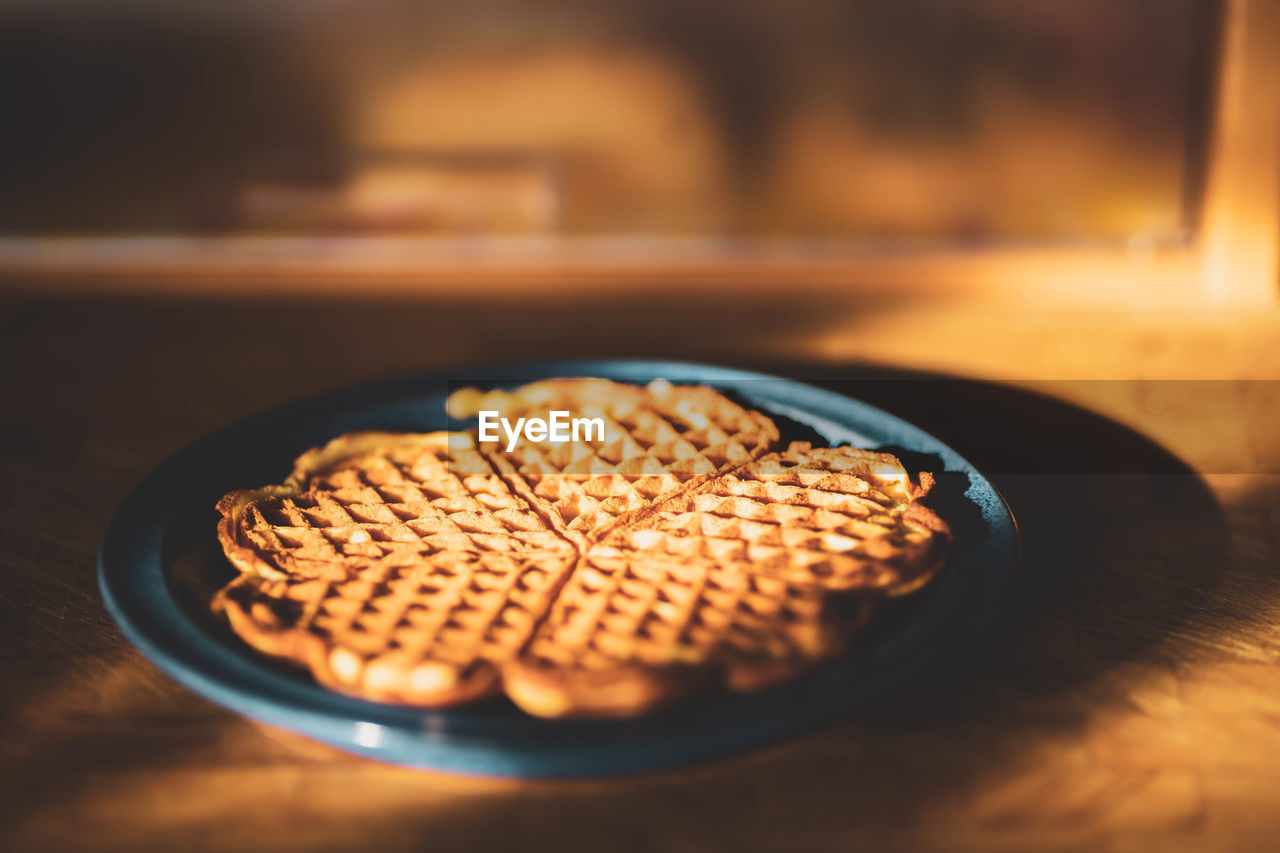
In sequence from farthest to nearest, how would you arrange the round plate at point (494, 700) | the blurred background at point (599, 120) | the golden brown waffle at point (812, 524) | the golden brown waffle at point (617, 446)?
the blurred background at point (599, 120) → the golden brown waffle at point (617, 446) → the golden brown waffle at point (812, 524) → the round plate at point (494, 700)

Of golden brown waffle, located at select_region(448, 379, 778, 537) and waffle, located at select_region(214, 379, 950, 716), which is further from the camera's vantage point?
golden brown waffle, located at select_region(448, 379, 778, 537)

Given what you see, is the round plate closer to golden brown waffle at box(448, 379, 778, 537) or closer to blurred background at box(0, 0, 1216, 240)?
golden brown waffle at box(448, 379, 778, 537)

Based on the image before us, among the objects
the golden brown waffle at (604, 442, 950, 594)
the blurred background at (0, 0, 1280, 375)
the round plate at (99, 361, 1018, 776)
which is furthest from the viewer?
the blurred background at (0, 0, 1280, 375)

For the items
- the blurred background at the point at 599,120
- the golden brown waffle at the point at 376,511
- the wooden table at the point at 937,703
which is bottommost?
the wooden table at the point at 937,703

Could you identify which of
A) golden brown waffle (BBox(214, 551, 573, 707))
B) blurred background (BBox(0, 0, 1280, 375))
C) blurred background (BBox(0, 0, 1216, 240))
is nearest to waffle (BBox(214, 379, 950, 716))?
golden brown waffle (BBox(214, 551, 573, 707))

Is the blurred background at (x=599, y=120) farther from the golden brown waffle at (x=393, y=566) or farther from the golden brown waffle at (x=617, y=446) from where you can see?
the golden brown waffle at (x=393, y=566)

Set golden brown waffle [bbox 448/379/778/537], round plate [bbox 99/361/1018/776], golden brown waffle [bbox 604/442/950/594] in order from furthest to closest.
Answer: golden brown waffle [bbox 448/379/778/537], golden brown waffle [bbox 604/442/950/594], round plate [bbox 99/361/1018/776]

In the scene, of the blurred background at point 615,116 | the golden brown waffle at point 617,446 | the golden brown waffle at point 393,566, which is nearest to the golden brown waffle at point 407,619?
the golden brown waffle at point 393,566

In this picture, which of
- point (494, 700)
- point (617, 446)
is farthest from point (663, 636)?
point (617, 446)
